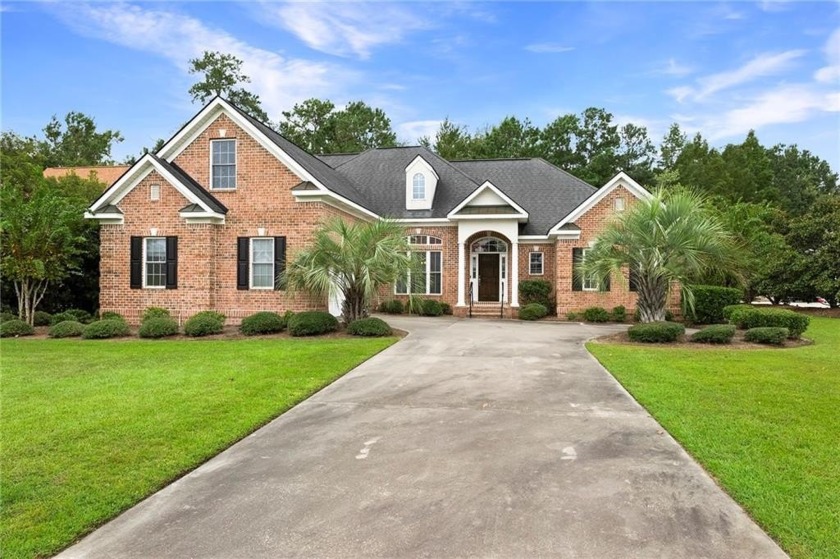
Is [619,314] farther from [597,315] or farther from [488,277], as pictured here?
[488,277]

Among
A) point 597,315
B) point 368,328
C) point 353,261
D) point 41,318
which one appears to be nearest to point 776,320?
point 597,315

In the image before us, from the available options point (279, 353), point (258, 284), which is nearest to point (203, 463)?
point (279, 353)

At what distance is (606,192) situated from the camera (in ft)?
64.8

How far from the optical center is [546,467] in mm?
4973

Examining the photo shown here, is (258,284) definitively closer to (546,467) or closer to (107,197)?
(107,197)

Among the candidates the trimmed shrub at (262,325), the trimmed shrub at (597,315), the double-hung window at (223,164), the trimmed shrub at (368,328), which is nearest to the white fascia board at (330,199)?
the double-hung window at (223,164)

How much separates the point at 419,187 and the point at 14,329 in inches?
603

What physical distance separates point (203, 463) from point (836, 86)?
1426 centimetres

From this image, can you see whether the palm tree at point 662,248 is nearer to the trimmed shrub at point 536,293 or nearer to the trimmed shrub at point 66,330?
the trimmed shrub at point 536,293

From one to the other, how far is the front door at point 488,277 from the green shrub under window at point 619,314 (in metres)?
5.11

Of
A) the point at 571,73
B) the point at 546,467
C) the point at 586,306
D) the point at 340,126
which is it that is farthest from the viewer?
the point at 340,126

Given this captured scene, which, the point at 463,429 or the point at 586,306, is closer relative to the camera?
the point at 463,429

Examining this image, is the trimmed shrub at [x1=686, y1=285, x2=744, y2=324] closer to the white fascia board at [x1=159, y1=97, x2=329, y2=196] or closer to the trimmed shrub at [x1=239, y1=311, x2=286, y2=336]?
the white fascia board at [x1=159, y1=97, x2=329, y2=196]

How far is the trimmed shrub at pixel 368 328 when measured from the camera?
13930 mm
